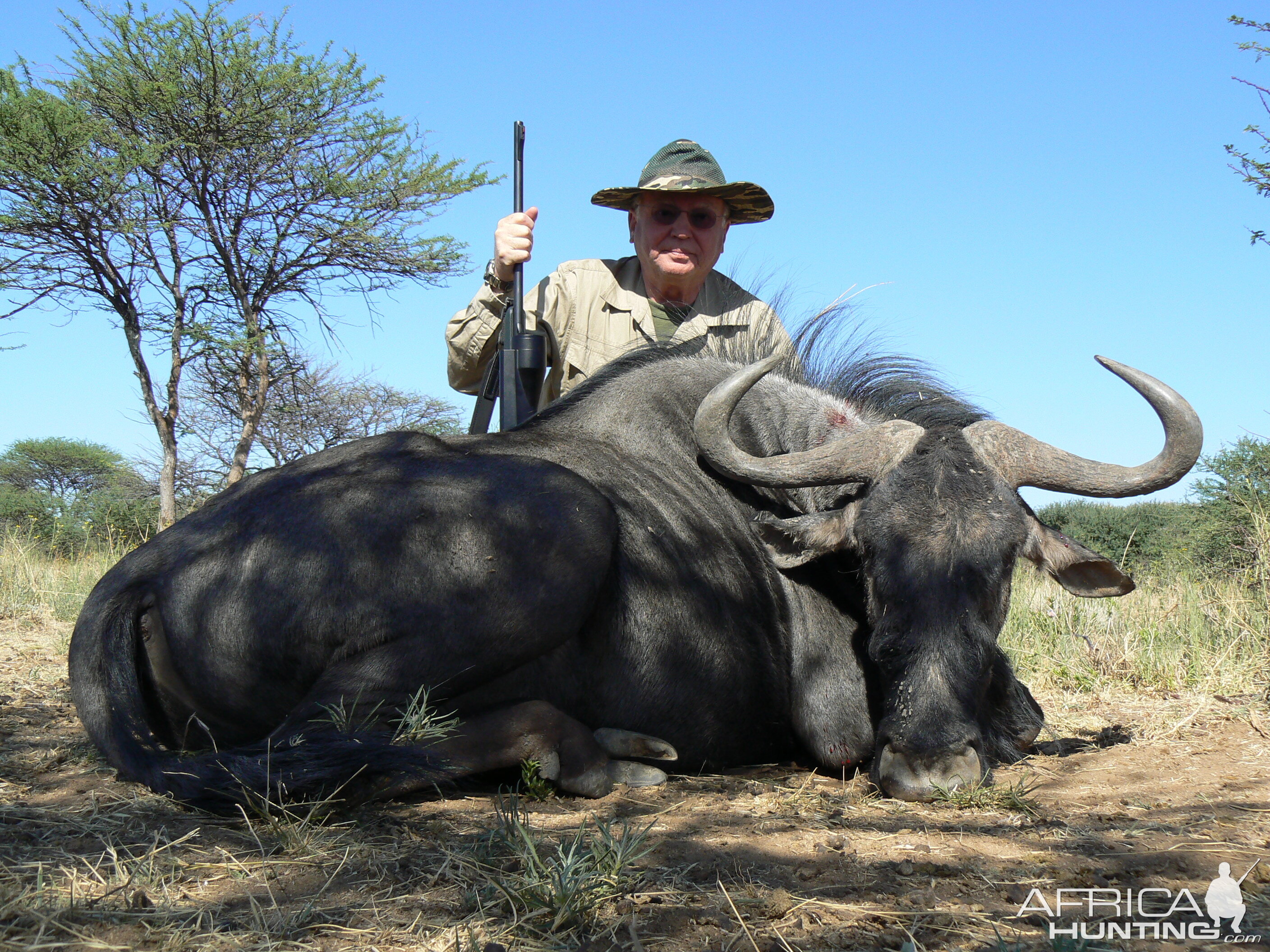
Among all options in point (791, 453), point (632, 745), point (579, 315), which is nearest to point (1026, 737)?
point (791, 453)

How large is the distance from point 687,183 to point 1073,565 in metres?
2.99

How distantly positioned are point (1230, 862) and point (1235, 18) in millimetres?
9601

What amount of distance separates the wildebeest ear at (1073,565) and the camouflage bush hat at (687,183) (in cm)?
274

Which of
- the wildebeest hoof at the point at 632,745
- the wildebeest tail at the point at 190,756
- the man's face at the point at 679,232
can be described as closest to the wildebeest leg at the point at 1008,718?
the wildebeest hoof at the point at 632,745

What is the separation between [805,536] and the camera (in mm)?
3600

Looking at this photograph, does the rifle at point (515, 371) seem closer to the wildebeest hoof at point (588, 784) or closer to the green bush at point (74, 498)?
the wildebeest hoof at point (588, 784)

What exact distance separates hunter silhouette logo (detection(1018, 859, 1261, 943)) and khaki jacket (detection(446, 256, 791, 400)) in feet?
12.7

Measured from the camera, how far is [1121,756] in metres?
3.52

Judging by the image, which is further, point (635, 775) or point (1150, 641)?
point (1150, 641)

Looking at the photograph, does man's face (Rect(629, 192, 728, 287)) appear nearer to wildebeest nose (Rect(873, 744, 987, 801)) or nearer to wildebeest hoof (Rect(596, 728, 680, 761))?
wildebeest hoof (Rect(596, 728, 680, 761))

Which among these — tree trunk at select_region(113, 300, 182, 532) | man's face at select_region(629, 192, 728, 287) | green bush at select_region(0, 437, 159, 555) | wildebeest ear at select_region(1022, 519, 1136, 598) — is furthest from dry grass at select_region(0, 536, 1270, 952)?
tree trunk at select_region(113, 300, 182, 532)

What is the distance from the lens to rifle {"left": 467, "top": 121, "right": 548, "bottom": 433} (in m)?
5.14

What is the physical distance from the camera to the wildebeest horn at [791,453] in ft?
11.7

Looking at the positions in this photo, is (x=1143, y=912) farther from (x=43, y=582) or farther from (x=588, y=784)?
(x=43, y=582)
